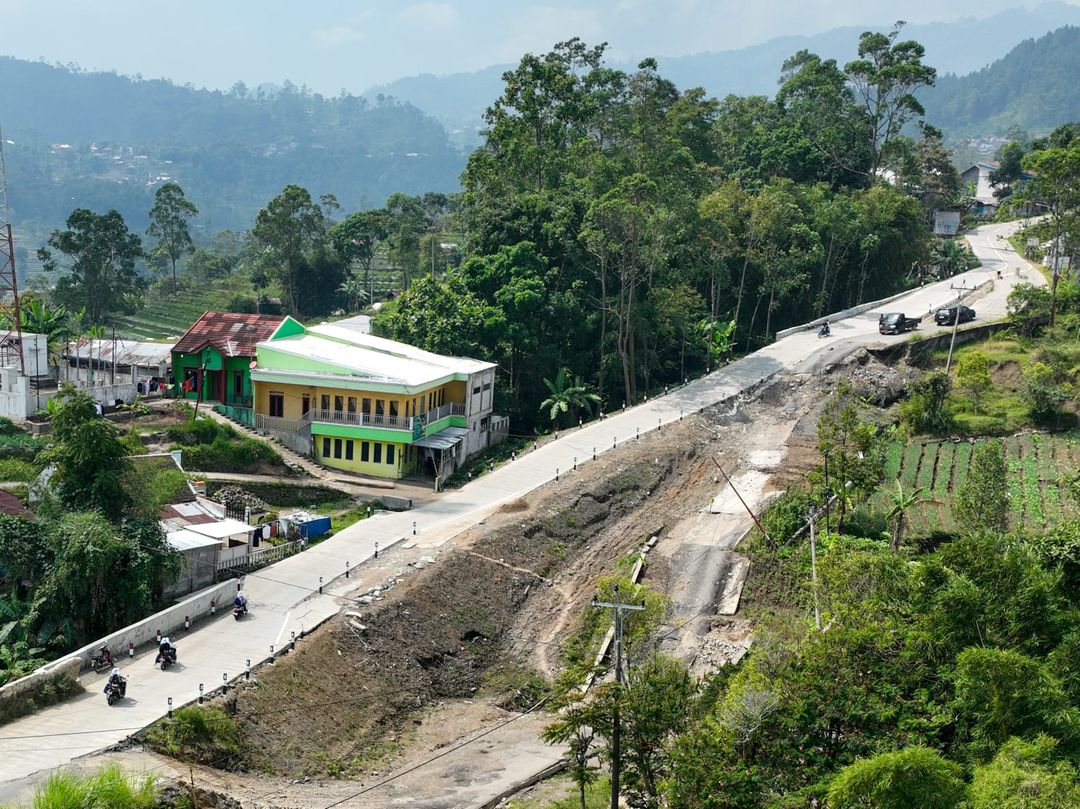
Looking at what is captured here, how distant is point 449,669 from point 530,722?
2912 mm

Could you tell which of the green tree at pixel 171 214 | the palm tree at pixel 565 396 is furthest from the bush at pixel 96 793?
the green tree at pixel 171 214

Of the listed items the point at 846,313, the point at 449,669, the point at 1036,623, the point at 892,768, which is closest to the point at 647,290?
the point at 846,313

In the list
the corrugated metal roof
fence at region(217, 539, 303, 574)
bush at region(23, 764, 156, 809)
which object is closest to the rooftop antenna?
the corrugated metal roof

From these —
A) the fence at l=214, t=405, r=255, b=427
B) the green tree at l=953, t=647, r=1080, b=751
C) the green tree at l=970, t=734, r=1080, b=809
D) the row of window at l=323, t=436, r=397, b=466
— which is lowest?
the green tree at l=970, t=734, r=1080, b=809

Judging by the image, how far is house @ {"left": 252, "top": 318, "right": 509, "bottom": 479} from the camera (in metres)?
41.7

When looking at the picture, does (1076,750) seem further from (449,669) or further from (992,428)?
(992,428)

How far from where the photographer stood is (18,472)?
33969 mm

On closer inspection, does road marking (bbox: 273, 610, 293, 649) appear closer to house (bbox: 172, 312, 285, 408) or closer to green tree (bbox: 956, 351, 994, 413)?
house (bbox: 172, 312, 285, 408)

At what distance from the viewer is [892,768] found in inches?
820

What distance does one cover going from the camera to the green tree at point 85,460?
29859mm

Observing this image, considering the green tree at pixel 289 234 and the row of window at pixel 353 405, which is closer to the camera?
the row of window at pixel 353 405

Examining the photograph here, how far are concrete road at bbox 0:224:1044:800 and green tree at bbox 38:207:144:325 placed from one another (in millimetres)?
41685

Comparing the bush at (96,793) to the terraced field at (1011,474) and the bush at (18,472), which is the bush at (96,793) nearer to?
the bush at (18,472)

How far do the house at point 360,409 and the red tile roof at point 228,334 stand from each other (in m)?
1.47
